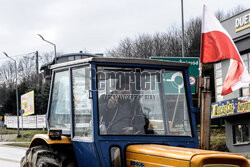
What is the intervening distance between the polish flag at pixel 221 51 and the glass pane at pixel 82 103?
219 centimetres

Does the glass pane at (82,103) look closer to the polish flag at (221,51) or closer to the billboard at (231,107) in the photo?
the polish flag at (221,51)

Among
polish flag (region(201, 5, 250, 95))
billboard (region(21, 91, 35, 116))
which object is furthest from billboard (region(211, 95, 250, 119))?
billboard (region(21, 91, 35, 116))

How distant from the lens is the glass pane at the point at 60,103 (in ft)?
23.9

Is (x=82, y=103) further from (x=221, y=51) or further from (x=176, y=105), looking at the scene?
(x=221, y=51)

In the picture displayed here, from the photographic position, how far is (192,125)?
6.91 metres

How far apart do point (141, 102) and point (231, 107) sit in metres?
18.8

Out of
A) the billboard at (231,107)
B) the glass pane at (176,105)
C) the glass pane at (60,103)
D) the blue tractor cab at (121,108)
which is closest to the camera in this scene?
the blue tractor cab at (121,108)

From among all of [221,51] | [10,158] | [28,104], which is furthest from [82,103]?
[28,104]

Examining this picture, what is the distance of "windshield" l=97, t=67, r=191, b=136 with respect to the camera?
6508mm

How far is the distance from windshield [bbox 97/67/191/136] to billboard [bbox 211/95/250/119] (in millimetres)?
17020

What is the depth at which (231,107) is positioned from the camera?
24.8 metres

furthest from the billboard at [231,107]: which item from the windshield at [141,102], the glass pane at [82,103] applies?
the glass pane at [82,103]

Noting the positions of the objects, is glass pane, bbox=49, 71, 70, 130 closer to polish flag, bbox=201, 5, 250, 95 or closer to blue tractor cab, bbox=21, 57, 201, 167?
blue tractor cab, bbox=21, 57, 201, 167

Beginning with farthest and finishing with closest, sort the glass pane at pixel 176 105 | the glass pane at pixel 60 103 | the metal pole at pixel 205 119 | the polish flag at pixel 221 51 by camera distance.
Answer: the polish flag at pixel 221 51 → the glass pane at pixel 60 103 → the glass pane at pixel 176 105 → the metal pole at pixel 205 119
